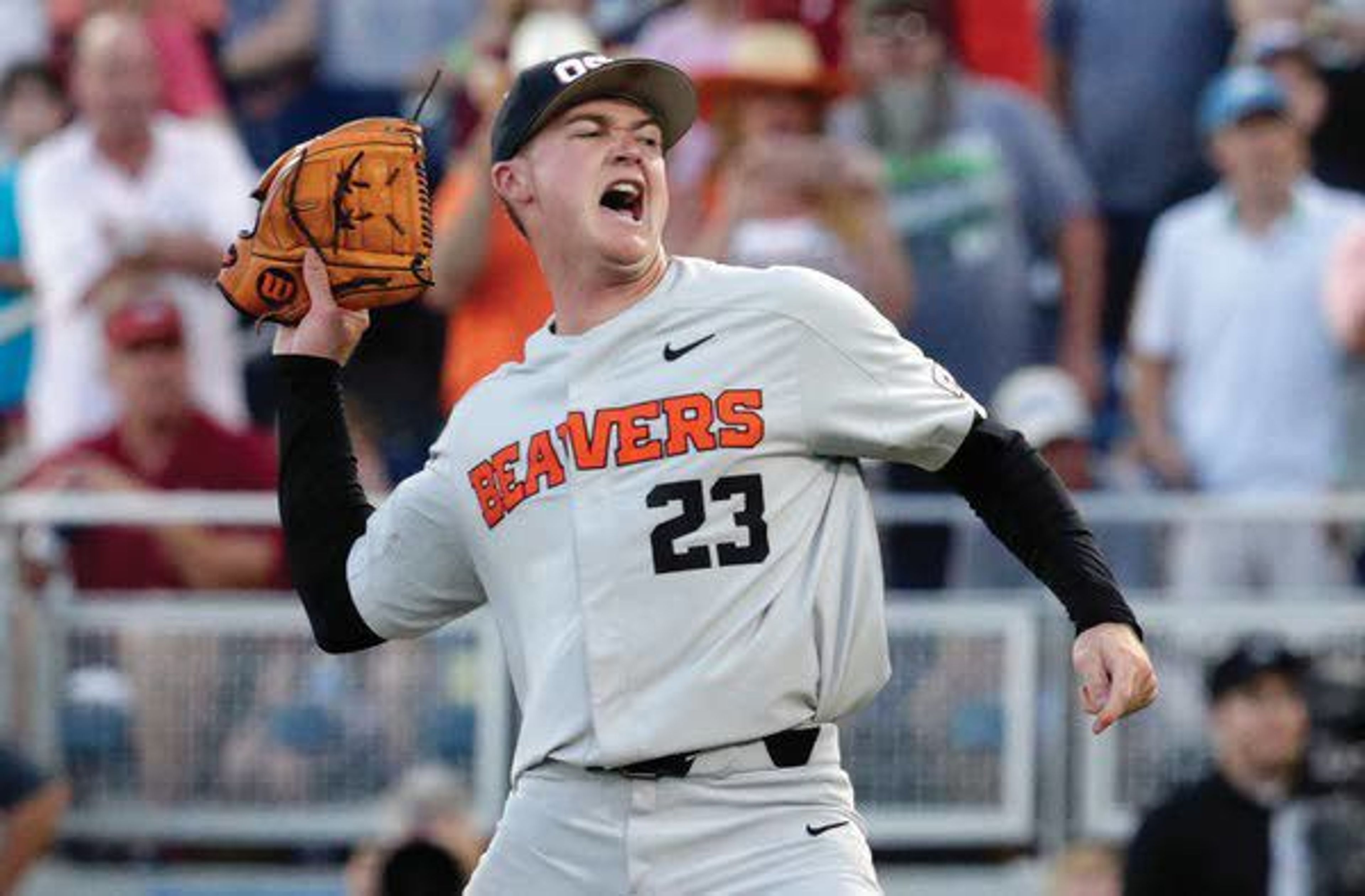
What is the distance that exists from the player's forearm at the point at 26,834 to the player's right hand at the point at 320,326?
3469mm

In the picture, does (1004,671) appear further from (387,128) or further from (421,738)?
(387,128)

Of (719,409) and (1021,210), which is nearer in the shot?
(719,409)

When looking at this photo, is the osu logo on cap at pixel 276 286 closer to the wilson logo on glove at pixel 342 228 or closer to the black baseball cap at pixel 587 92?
the wilson logo on glove at pixel 342 228

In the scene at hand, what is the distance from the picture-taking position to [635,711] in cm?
423

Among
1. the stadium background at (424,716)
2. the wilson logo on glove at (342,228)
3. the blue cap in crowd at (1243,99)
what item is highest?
the blue cap in crowd at (1243,99)

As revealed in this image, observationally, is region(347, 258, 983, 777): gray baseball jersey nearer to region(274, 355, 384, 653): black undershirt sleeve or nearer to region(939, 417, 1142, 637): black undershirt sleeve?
region(939, 417, 1142, 637): black undershirt sleeve

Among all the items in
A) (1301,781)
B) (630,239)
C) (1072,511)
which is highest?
(630,239)

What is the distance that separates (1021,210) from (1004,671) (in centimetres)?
183

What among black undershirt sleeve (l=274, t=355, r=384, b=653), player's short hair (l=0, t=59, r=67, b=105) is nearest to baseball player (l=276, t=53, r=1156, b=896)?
black undershirt sleeve (l=274, t=355, r=384, b=653)

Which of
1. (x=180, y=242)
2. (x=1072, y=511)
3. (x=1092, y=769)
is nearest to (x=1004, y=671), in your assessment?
(x=1092, y=769)

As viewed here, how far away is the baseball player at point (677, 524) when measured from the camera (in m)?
4.23

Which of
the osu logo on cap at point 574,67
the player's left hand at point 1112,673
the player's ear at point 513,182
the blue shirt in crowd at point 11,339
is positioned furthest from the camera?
the blue shirt in crowd at point 11,339

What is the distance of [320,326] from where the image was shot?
4.70 metres

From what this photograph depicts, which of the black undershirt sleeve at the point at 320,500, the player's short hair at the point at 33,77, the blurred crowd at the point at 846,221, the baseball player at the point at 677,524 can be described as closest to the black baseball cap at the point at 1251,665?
the blurred crowd at the point at 846,221
